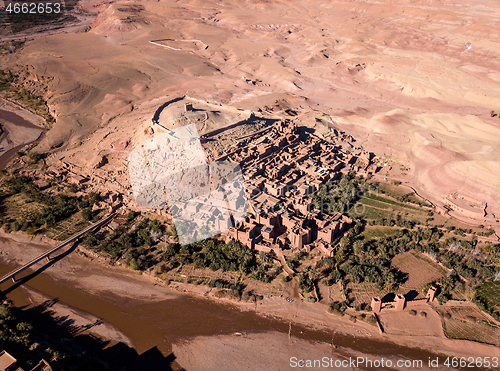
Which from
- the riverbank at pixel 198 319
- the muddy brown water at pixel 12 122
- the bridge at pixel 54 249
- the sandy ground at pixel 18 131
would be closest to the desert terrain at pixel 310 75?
the sandy ground at pixel 18 131

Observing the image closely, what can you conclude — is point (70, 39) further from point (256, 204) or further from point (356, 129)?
point (256, 204)

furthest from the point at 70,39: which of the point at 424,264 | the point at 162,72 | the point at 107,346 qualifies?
the point at 424,264

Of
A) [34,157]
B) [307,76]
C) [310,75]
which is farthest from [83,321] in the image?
[310,75]

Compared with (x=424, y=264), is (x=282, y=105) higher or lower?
higher

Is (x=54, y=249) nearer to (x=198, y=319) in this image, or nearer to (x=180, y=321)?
(x=180, y=321)

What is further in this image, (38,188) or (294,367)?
(38,188)
